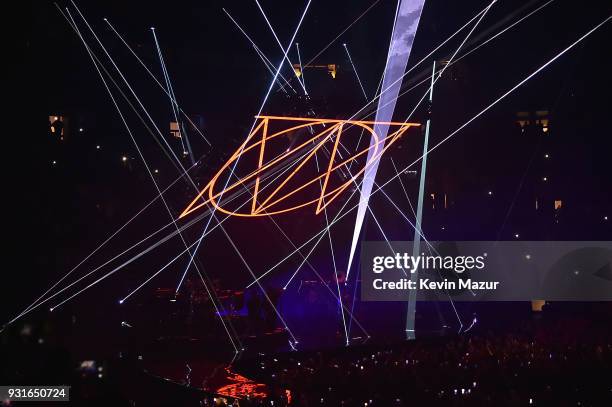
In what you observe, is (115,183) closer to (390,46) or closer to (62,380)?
(390,46)

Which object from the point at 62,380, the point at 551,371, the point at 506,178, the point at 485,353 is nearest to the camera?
the point at 62,380

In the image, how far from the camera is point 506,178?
22.0 meters

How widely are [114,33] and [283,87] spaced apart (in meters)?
4.98

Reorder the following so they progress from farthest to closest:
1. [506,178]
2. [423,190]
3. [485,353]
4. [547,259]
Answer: [506,178], [423,190], [547,259], [485,353]

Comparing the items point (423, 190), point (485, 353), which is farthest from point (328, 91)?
point (485, 353)

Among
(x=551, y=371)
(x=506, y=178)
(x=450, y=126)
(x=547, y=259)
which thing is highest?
(x=450, y=126)

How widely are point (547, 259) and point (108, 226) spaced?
40.8ft

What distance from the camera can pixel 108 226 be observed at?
709 inches

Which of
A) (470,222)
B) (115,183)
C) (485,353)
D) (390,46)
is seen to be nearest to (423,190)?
(470,222)

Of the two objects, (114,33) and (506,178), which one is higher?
(114,33)

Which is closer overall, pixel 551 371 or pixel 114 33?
pixel 551 371

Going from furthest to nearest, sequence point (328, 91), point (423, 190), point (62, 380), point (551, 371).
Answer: point (423, 190) < point (328, 91) < point (551, 371) < point (62, 380)

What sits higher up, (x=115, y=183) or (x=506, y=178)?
(x=506, y=178)

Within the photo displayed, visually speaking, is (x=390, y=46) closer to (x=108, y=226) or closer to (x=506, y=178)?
(x=506, y=178)
